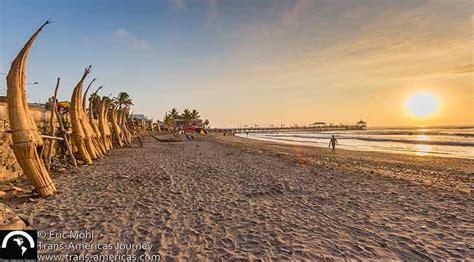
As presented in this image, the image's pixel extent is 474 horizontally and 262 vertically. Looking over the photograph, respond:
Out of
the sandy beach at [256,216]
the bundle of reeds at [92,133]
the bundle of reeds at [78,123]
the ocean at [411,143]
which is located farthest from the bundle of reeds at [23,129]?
the ocean at [411,143]

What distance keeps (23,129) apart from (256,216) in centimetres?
647

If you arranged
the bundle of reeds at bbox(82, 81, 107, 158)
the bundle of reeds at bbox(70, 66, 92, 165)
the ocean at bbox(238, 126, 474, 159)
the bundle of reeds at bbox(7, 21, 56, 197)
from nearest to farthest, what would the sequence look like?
the bundle of reeds at bbox(7, 21, 56, 197)
the bundle of reeds at bbox(70, 66, 92, 165)
the bundle of reeds at bbox(82, 81, 107, 158)
the ocean at bbox(238, 126, 474, 159)

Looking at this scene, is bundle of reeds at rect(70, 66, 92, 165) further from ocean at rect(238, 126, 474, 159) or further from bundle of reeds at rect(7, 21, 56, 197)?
ocean at rect(238, 126, 474, 159)

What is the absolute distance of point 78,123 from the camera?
12445mm

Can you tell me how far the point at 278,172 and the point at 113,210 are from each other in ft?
25.8

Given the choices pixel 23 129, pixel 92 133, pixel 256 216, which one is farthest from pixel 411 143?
pixel 23 129

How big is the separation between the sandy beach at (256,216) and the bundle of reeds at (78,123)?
343 cm

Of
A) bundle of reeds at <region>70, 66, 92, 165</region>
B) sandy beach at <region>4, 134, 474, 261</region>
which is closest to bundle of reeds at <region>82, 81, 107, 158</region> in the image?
bundle of reeds at <region>70, 66, 92, 165</region>

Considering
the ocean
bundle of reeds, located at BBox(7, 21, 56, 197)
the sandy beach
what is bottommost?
the sandy beach

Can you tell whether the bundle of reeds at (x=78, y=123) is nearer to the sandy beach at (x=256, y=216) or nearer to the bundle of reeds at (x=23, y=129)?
the sandy beach at (x=256, y=216)

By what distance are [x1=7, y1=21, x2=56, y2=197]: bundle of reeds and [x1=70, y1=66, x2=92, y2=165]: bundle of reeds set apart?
5.51 m

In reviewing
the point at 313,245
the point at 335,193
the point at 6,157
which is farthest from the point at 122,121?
the point at 313,245

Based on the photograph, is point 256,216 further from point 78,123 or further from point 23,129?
point 78,123

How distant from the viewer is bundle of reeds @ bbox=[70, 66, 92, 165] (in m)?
12.4
